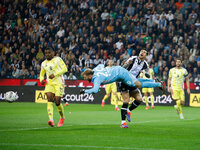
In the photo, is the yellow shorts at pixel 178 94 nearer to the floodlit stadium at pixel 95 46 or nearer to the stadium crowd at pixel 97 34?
the floodlit stadium at pixel 95 46

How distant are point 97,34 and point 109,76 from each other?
19.8 metres

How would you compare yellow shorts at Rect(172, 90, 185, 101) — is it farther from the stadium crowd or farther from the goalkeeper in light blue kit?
the stadium crowd

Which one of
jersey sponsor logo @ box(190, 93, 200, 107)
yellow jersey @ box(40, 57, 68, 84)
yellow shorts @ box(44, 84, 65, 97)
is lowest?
jersey sponsor logo @ box(190, 93, 200, 107)

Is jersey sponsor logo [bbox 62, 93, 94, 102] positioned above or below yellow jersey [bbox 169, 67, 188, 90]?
below

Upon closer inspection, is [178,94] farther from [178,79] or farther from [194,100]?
[194,100]

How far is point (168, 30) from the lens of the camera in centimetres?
2978

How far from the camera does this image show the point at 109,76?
12.4m

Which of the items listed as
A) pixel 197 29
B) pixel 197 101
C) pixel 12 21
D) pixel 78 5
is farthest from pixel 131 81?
pixel 12 21

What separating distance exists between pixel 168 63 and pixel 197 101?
9.87ft

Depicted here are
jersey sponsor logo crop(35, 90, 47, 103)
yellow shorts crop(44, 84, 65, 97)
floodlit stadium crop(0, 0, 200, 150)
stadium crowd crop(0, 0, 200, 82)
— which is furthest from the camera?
jersey sponsor logo crop(35, 90, 47, 103)

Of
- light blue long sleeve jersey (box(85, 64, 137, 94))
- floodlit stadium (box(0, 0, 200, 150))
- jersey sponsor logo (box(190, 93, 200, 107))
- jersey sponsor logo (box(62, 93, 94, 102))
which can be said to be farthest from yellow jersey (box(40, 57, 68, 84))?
jersey sponsor logo (box(62, 93, 94, 102))

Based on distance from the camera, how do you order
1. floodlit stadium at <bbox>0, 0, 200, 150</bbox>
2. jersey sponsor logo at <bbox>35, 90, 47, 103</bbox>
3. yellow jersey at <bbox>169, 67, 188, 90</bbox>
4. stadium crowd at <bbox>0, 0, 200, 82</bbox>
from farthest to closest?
1. jersey sponsor logo at <bbox>35, 90, 47, 103</bbox>
2. stadium crowd at <bbox>0, 0, 200, 82</bbox>
3. floodlit stadium at <bbox>0, 0, 200, 150</bbox>
4. yellow jersey at <bbox>169, 67, 188, 90</bbox>

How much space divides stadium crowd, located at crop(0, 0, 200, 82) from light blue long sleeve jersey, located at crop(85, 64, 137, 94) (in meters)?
14.4

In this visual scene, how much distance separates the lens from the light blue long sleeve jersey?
1198cm
